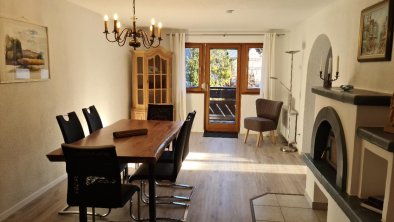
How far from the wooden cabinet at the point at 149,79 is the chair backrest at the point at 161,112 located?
202cm

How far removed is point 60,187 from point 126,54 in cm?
333

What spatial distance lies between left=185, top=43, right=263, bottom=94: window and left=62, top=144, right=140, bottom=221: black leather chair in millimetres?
4574

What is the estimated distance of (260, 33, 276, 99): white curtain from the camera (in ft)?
20.5

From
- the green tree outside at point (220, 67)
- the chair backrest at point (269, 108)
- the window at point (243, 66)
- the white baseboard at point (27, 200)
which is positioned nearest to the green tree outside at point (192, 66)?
the window at point (243, 66)

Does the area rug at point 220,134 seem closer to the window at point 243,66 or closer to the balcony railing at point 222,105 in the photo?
the balcony railing at point 222,105

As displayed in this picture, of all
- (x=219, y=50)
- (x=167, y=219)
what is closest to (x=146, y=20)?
(x=219, y=50)

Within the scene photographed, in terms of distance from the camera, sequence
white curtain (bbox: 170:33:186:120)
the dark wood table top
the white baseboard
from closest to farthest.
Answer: the dark wood table top < the white baseboard < white curtain (bbox: 170:33:186:120)

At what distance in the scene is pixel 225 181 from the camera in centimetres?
389

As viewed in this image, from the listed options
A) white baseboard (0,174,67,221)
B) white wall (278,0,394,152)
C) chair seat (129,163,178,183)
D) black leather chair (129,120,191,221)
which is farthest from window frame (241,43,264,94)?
white baseboard (0,174,67,221)

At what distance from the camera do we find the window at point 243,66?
654 cm

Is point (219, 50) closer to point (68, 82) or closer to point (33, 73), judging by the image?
point (68, 82)

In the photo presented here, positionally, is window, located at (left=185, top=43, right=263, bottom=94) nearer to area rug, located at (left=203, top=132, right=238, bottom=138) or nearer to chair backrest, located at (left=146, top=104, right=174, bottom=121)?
area rug, located at (left=203, top=132, right=238, bottom=138)

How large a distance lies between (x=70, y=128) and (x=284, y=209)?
2346 millimetres

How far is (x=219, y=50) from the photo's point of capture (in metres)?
6.60
